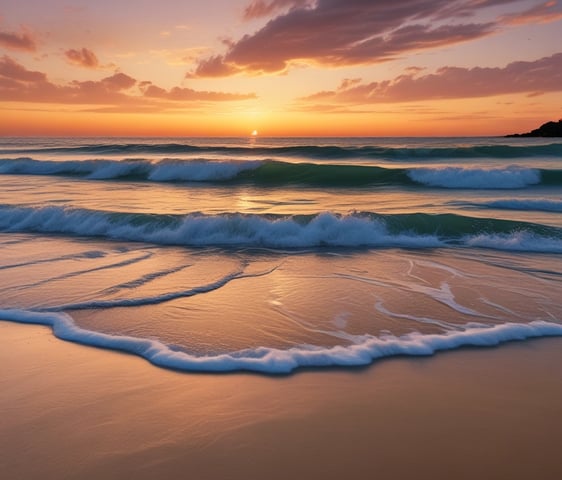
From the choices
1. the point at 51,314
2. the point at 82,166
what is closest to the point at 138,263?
the point at 51,314

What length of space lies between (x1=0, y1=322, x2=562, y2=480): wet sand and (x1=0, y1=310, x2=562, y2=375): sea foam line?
0.44 feet

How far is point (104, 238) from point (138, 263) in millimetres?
2575

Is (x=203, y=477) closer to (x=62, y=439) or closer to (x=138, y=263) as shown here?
(x=62, y=439)

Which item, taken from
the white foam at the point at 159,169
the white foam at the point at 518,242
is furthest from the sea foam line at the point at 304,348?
the white foam at the point at 159,169

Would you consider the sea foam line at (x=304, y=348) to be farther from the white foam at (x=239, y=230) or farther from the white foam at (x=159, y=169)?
the white foam at (x=159, y=169)

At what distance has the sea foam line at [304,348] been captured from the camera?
3979mm

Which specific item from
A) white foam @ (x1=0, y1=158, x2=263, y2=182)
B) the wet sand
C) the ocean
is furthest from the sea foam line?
white foam @ (x1=0, y1=158, x2=263, y2=182)

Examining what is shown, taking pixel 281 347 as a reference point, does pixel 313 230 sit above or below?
below

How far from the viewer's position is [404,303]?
18.1ft

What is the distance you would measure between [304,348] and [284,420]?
1.12 m

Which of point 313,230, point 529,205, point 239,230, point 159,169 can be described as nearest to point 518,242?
point 313,230

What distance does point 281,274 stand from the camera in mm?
6934

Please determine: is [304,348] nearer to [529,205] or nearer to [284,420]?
[284,420]

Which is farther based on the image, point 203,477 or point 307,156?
point 307,156
